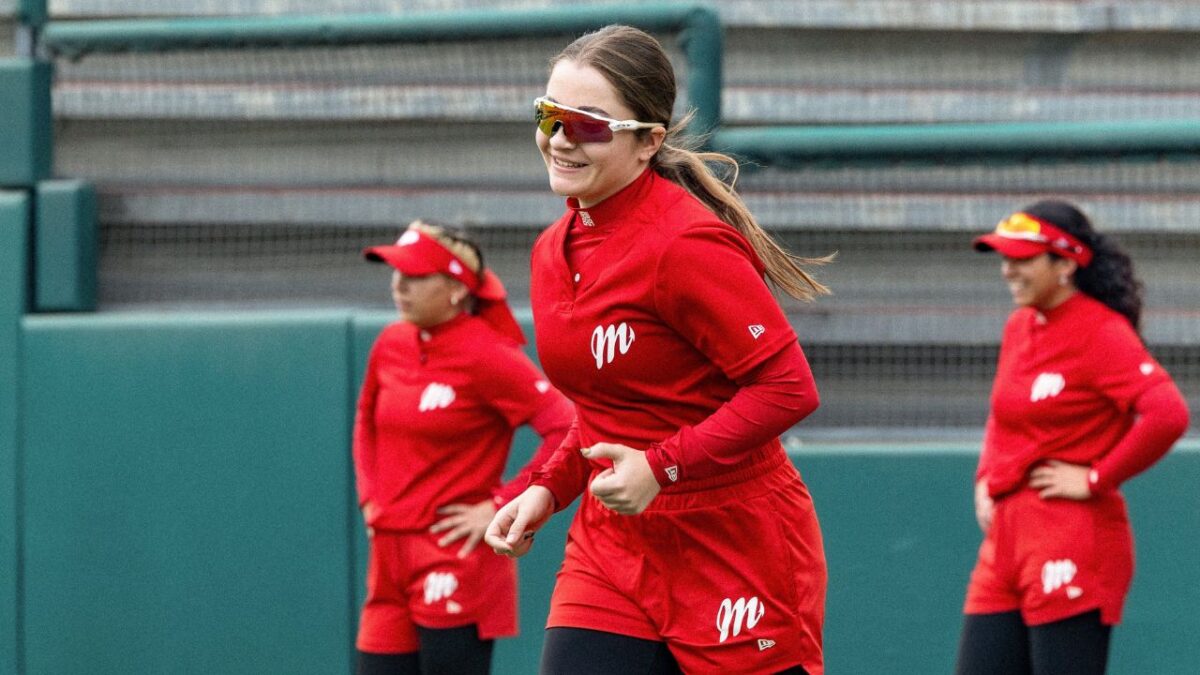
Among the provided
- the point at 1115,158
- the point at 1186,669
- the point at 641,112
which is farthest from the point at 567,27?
the point at 1186,669

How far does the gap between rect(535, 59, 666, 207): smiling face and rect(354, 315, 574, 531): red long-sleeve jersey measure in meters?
1.74

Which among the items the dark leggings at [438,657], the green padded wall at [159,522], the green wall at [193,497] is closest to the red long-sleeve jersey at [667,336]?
the dark leggings at [438,657]

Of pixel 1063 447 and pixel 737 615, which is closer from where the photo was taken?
pixel 737 615

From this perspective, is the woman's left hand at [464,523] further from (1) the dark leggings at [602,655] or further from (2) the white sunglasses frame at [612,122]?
(2) the white sunglasses frame at [612,122]

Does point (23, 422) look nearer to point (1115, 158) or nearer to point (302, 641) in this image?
point (302, 641)

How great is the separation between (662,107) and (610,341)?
1.58 ft

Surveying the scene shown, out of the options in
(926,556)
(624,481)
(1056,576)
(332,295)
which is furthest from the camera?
(332,295)

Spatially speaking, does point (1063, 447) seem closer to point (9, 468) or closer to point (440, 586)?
point (440, 586)

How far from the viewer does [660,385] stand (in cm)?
294

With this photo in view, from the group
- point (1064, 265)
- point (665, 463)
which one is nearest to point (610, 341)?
point (665, 463)

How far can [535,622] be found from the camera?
5680mm

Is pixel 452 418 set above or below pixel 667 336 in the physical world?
below

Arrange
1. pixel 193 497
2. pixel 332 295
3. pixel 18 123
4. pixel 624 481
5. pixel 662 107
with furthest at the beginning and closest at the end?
pixel 332 295
pixel 18 123
pixel 193 497
pixel 662 107
pixel 624 481

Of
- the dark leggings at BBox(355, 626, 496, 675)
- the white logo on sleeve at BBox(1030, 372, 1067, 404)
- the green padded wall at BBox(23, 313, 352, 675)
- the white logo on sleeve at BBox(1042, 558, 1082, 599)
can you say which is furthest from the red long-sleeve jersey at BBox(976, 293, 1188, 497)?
the green padded wall at BBox(23, 313, 352, 675)
